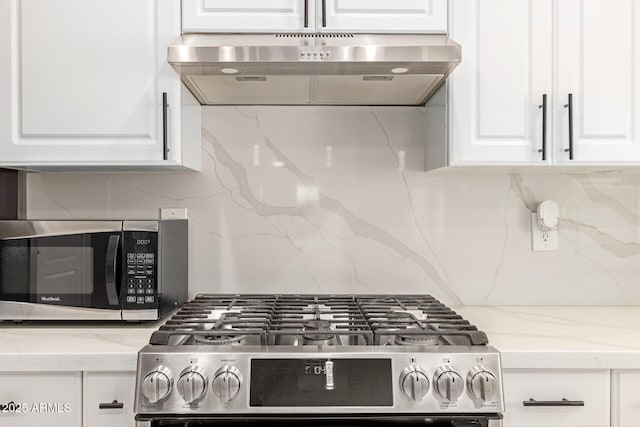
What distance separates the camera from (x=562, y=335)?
138 cm

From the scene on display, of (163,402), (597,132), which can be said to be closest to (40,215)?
(163,402)

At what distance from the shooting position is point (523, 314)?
5.49 feet

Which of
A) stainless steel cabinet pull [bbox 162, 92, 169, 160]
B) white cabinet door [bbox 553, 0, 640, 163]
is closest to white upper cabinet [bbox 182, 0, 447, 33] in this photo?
stainless steel cabinet pull [bbox 162, 92, 169, 160]

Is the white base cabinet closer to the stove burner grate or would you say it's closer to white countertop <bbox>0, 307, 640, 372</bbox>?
white countertop <bbox>0, 307, 640, 372</bbox>

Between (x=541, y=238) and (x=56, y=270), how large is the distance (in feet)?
5.25

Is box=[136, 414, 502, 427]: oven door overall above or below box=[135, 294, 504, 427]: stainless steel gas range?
below

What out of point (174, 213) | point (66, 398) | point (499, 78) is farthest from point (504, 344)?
point (174, 213)

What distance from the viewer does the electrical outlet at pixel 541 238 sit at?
182 cm

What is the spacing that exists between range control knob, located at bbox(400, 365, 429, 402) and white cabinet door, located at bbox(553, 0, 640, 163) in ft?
2.73

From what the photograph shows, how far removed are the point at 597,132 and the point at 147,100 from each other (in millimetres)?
1315

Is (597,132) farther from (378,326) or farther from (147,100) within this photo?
(147,100)

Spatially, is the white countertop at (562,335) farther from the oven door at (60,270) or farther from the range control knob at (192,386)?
the oven door at (60,270)

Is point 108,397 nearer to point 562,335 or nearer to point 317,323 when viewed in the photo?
point 317,323

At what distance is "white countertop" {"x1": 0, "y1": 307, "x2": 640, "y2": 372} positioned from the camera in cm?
118
